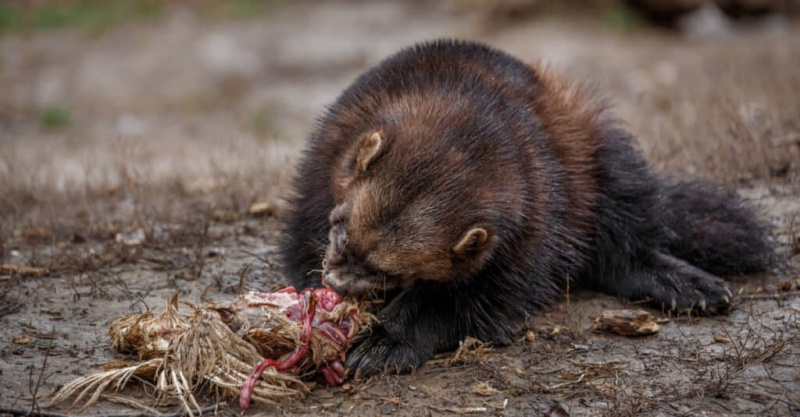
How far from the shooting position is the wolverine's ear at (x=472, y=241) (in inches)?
149

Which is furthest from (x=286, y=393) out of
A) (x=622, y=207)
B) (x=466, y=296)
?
(x=622, y=207)

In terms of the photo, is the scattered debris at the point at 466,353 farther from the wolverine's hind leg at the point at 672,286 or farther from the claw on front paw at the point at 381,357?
the wolverine's hind leg at the point at 672,286

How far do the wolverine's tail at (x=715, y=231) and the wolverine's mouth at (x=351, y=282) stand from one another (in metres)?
2.41

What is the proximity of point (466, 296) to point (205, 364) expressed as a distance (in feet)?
4.63

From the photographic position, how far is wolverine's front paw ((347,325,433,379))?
409 cm

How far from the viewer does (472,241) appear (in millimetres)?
3826

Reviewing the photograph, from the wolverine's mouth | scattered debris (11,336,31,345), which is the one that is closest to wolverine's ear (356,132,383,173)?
the wolverine's mouth

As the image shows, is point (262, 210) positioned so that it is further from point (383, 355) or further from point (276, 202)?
point (383, 355)

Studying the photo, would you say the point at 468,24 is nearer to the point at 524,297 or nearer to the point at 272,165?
the point at 272,165

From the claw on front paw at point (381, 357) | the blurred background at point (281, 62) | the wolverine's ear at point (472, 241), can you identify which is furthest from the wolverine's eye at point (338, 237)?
the blurred background at point (281, 62)

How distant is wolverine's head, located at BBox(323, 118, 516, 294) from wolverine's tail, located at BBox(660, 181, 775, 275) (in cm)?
194

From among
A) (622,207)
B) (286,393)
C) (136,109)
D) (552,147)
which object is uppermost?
(552,147)

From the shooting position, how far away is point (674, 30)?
51.6ft

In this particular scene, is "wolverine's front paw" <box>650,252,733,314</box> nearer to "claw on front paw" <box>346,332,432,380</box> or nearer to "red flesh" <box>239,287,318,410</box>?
"claw on front paw" <box>346,332,432,380</box>
